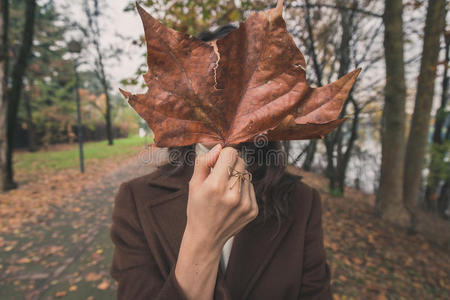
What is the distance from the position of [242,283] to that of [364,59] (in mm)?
7103

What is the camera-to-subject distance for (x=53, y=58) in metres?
14.0

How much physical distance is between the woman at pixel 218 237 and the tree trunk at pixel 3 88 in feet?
20.5

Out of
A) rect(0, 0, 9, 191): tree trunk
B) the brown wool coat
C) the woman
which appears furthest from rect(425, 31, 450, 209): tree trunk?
rect(0, 0, 9, 191): tree trunk

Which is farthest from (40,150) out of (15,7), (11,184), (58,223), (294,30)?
(294,30)

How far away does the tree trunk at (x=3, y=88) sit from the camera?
4875 mm

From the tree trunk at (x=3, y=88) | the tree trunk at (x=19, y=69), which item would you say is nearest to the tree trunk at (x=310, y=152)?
the tree trunk at (x=3, y=88)

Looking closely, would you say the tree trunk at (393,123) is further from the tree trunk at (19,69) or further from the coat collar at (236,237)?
the tree trunk at (19,69)

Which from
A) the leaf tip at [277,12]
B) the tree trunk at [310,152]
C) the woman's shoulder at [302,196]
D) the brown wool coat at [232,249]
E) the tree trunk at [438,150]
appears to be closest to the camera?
the leaf tip at [277,12]

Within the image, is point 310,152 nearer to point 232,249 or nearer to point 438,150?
point 232,249

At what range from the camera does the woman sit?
0.76 meters

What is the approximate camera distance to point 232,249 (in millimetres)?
1188

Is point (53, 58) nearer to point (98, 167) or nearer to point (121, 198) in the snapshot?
point (98, 167)

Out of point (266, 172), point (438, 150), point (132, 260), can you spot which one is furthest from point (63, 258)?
point (438, 150)

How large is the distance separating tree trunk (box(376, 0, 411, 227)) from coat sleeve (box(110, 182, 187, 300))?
464 cm
